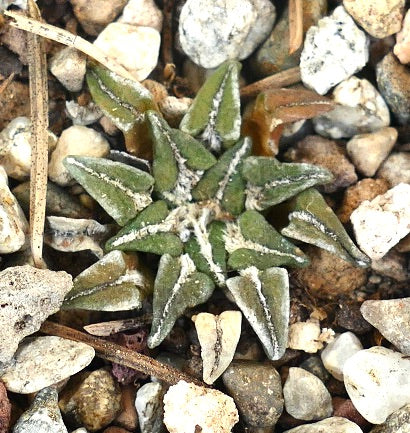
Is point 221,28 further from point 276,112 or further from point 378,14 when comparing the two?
point 378,14

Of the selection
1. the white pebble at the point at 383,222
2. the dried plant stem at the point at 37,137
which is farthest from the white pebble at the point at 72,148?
the white pebble at the point at 383,222

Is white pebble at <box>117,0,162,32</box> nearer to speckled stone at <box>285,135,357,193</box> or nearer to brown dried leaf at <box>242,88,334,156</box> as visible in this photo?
brown dried leaf at <box>242,88,334,156</box>

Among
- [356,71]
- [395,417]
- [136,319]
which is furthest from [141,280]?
[356,71]

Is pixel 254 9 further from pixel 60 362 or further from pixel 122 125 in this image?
pixel 60 362

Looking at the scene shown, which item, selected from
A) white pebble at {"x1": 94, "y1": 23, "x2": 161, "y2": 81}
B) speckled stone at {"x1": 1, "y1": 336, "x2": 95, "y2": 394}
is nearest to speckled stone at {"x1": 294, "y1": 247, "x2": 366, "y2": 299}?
speckled stone at {"x1": 1, "y1": 336, "x2": 95, "y2": 394}

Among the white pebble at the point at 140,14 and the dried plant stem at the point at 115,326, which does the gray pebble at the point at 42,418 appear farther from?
the white pebble at the point at 140,14

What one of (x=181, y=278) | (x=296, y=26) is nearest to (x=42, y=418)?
(x=181, y=278)
